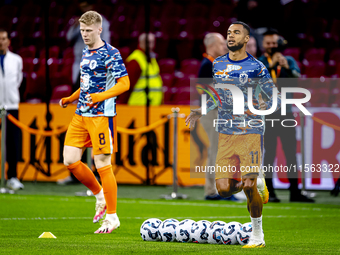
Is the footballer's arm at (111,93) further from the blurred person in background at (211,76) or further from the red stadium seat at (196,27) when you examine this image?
the red stadium seat at (196,27)

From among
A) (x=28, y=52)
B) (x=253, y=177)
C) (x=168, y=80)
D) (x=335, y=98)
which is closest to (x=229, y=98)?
(x=253, y=177)

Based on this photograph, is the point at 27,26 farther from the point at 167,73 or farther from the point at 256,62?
the point at 256,62

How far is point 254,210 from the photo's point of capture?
16.8ft

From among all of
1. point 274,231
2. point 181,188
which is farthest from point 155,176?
point 274,231

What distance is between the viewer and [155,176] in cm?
1112

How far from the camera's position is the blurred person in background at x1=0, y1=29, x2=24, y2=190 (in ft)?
34.7

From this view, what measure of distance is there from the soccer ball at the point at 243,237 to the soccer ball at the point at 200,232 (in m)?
0.29

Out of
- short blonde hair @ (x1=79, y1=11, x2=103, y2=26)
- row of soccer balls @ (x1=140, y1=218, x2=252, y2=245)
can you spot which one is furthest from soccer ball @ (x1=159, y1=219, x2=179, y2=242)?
short blonde hair @ (x1=79, y1=11, x2=103, y2=26)

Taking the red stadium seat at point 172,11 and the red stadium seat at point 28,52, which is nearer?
the red stadium seat at point 28,52

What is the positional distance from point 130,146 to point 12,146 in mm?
2009

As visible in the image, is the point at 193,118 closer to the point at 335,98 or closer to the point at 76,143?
the point at 76,143

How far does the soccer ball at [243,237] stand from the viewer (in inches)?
208

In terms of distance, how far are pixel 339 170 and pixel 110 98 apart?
518cm

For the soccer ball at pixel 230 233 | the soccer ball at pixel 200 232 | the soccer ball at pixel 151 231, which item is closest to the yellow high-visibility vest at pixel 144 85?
the soccer ball at pixel 151 231
